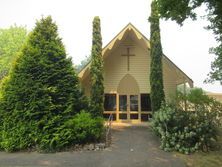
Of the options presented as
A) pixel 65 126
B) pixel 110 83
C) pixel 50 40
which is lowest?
pixel 65 126

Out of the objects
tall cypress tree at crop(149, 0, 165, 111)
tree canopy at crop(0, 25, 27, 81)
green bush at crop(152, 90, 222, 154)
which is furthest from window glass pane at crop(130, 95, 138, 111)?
tree canopy at crop(0, 25, 27, 81)

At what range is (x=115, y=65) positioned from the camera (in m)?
24.3

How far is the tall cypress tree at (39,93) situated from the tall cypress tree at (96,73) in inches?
113

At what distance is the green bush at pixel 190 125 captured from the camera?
15.0 m

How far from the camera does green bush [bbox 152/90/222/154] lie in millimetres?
15039

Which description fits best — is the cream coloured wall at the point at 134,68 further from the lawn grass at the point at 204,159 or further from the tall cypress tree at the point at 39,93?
the lawn grass at the point at 204,159

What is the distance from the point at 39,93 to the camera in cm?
1650

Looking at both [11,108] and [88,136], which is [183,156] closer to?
[88,136]

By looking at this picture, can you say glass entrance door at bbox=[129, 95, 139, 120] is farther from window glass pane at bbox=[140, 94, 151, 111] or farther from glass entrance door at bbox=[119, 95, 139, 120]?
window glass pane at bbox=[140, 94, 151, 111]

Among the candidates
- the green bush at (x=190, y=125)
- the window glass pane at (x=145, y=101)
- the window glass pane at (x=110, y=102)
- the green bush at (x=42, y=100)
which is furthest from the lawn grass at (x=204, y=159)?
the window glass pane at (x=110, y=102)

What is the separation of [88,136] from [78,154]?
6.04ft

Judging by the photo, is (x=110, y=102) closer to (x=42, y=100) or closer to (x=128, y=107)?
(x=128, y=107)

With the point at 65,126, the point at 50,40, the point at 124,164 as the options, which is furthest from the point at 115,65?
the point at 124,164

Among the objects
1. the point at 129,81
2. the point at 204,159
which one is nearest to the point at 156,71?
the point at 129,81
